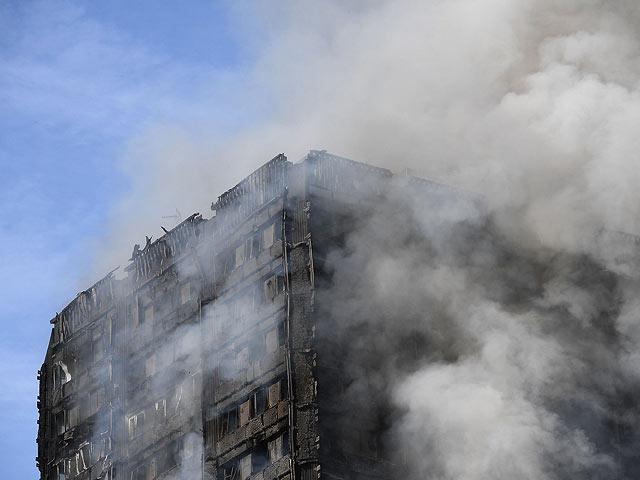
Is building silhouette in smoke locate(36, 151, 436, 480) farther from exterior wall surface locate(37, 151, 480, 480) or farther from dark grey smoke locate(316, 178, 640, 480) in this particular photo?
dark grey smoke locate(316, 178, 640, 480)

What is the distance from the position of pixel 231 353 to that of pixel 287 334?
4388 mm

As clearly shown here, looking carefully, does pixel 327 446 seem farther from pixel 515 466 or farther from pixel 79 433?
pixel 79 433

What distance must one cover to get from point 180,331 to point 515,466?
1801cm

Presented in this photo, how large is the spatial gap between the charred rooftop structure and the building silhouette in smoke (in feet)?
0.27

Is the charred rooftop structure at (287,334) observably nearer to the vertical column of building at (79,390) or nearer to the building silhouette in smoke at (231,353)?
the building silhouette in smoke at (231,353)

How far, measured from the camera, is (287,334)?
58.7 metres

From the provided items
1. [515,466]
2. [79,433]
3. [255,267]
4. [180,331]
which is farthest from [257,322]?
[79,433]

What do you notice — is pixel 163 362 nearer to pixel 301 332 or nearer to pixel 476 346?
pixel 301 332

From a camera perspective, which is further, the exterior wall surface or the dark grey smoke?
the dark grey smoke

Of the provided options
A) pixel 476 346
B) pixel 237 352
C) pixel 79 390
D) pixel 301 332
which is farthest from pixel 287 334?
pixel 79 390

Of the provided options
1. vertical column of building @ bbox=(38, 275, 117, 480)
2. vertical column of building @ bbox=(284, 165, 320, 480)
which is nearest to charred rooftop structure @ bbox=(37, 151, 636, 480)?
vertical column of building @ bbox=(284, 165, 320, 480)

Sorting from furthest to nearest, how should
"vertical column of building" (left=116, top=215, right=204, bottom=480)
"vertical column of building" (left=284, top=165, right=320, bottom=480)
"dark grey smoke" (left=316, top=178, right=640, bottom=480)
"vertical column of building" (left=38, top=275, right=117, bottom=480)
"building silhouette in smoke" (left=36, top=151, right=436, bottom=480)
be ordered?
1. "vertical column of building" (left=38, top=275, right=117, bottom=480)
2. "vertical column of building" (left=116, top=215, right=204, bottom=480)
3. "dark grey smoke" (left=316, top=178, right=640, bottom=480)
4. "building silhouette in smoke" (left=36, top=151, right=436, bottom=480)
5. "vertical column of building" (left=284, top=165, right=320, bottom=480)

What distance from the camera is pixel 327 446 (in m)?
56.6

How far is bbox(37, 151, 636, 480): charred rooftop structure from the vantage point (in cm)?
5800
